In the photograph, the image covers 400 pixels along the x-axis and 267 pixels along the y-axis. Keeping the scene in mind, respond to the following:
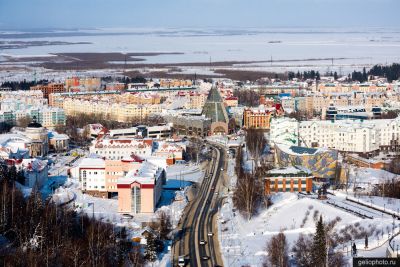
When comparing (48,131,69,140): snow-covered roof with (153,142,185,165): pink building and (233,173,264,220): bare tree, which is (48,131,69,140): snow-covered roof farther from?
(233,173,264,220): bare tree

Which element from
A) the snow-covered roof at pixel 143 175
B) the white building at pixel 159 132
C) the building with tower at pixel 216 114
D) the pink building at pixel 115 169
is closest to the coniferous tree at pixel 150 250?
the snow-covered roof at pixel 143 175

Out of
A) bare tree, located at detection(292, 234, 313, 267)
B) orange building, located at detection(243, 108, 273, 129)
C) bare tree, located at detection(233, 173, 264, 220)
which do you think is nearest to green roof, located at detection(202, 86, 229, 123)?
orange building, located at detection(243, 108, 273, 129)

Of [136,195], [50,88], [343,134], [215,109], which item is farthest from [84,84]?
[136,195]

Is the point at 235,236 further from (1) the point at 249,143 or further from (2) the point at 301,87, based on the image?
(2) the point at 301,87

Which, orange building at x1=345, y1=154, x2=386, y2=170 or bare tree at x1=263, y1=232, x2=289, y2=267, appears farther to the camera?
orange building at x1=345, y1=154, x2=386, y2=170

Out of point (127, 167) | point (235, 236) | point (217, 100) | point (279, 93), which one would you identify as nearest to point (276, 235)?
point (235, 236)

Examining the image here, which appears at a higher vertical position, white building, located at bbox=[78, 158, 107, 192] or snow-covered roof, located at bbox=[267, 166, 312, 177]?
snow-covered roof, located at bbox=[267, 166, 312, 177]

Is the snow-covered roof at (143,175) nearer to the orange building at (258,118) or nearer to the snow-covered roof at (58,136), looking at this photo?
the snow-covered roof at (58,136)
